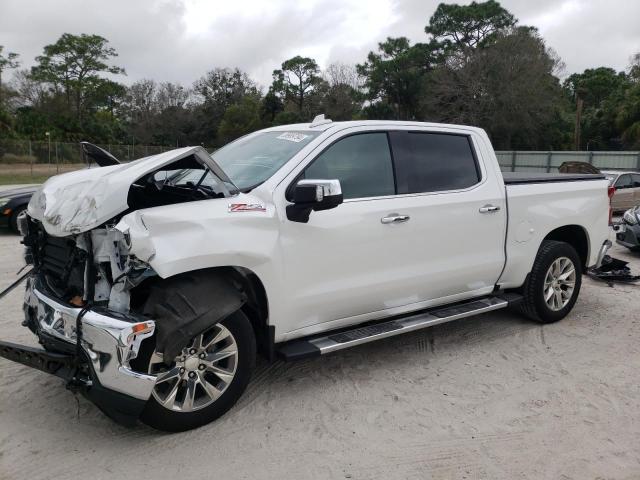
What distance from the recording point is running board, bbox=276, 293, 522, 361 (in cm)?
371

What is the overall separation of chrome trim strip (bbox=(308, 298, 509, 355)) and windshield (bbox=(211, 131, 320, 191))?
3.92ft

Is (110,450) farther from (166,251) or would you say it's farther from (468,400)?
(468,400)

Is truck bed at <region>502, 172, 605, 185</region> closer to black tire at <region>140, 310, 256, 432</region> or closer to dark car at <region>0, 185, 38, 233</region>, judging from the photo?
black tire at <region>140, 310, 256, 432</region>

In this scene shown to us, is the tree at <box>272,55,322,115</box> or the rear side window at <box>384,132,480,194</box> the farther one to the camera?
the tree at <box>272,55,322,115</box>

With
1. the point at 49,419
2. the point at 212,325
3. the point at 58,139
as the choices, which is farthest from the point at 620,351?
the point at 58,139

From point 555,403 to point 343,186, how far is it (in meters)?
2.12

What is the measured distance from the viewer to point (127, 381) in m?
2.98

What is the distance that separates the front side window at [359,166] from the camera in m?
3.94

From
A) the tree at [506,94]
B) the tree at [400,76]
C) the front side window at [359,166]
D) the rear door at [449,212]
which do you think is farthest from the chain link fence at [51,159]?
the front side window at [359,166]

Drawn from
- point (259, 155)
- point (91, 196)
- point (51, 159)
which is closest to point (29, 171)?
point (51, 159)

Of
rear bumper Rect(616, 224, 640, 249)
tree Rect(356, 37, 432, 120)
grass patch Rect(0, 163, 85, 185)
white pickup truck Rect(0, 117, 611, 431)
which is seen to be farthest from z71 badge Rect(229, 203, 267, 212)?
tree Rect(356, 37, 432, 120)

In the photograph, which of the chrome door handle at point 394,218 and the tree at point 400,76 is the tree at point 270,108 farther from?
the chrome door handle at point 394,218

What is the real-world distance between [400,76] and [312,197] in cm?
5438

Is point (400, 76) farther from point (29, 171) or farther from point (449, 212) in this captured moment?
point (449, 212)
